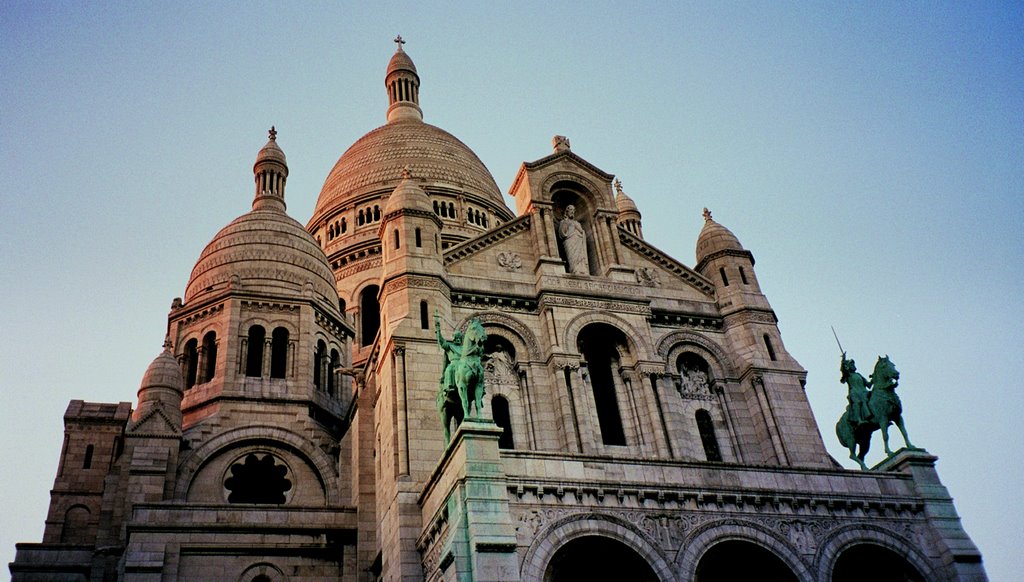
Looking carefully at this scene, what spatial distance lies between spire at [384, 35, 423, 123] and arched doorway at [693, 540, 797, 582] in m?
43.6

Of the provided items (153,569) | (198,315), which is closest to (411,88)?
(198,315)

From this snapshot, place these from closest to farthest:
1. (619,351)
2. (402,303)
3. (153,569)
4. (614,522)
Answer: (614,522)
(153,569)
(402,303)
(619,351)

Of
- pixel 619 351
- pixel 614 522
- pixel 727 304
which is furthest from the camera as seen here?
pixel 727 304

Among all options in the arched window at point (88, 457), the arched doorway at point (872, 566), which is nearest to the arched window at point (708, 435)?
the arched doorway at point (872, 566)

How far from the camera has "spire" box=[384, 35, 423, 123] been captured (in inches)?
2409

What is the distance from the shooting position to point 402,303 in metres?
27.0

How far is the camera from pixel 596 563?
70.5 ft

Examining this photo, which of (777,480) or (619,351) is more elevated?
(619,351)

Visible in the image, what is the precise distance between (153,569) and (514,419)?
34.7 feet

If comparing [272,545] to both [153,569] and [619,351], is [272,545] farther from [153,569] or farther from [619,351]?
[619,351]

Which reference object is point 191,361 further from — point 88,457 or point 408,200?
point 408,200

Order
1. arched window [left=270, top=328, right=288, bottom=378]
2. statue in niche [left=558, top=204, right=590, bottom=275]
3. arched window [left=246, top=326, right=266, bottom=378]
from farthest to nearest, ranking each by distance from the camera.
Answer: arched window [left=270, top=328, right=288, bottom=378]
arched window [left=246, top=326, right=266, bottom=378]
statue in niche [left=558, top=204, right=590, bottom=275]

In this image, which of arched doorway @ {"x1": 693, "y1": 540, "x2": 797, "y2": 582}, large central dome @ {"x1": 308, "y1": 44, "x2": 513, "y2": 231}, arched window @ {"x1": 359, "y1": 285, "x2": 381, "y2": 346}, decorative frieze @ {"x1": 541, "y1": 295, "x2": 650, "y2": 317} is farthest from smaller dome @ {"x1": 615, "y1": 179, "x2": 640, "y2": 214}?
arched doorway @ {"x1": 693, "y1": 540, "x2": 797, "y2": 582}

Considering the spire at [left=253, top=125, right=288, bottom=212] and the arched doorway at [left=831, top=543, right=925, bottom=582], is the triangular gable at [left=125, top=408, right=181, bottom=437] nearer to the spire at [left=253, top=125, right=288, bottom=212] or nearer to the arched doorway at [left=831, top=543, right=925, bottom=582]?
the spire at [left=253, top=125, right=288, bottom=212]
